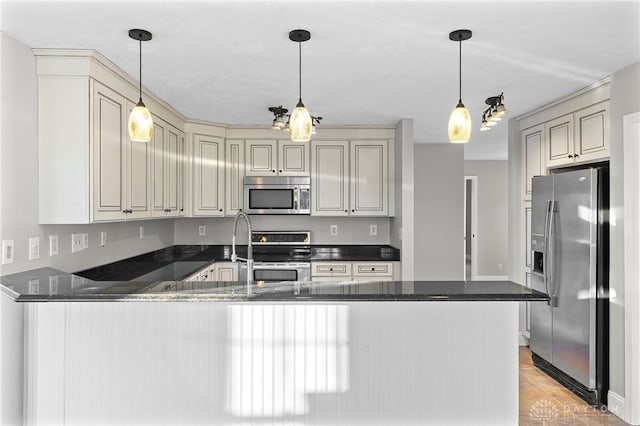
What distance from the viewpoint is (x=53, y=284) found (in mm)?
2164

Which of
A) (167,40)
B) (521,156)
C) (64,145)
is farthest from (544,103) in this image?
(64,145)

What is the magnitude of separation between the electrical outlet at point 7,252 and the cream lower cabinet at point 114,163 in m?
0.45

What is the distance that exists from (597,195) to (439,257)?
326 cm

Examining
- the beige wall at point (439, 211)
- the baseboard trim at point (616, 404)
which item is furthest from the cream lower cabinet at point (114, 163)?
the beige wall at point (439, 211)

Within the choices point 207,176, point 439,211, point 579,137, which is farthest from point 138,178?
point 439,211

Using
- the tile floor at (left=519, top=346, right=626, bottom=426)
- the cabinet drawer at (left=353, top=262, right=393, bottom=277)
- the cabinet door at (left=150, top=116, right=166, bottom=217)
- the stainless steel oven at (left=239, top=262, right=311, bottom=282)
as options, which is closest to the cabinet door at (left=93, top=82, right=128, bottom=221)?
the cabinet door at (left=150, top=116, right=166, bottom=217)

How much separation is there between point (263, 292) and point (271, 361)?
35 centimetres

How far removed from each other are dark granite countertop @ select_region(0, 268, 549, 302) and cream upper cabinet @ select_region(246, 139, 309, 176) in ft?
9.33

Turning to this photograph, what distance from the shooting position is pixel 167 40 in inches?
95.5

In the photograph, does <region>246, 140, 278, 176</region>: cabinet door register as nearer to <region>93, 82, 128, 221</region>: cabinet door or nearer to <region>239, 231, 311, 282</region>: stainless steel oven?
<region>239, 231, 311, 282</region>: stainless steel oven

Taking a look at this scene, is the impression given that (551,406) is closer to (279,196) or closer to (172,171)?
(279,196)

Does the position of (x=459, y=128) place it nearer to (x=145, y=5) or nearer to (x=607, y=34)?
(x=607, y=34)

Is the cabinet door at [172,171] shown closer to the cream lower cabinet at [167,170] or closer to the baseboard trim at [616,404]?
the cream lower cabinet at [167,170]

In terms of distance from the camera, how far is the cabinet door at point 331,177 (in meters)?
4.90
